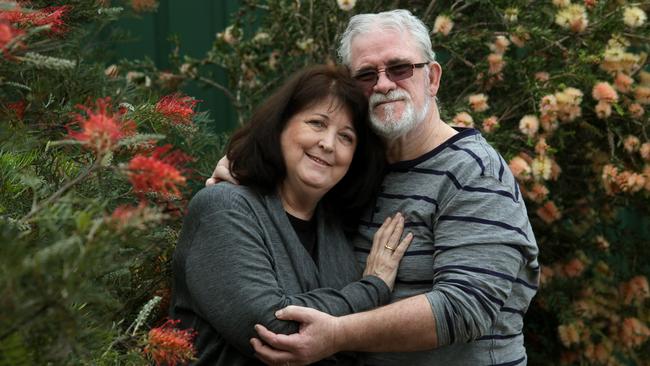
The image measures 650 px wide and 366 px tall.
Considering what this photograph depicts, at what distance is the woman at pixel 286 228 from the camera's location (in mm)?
1960

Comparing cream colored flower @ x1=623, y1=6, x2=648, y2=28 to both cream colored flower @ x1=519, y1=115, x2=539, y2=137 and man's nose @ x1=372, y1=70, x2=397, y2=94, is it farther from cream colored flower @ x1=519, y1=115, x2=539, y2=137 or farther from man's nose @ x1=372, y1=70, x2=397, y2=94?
man's nose @ x1=372, y1=70, x2=397, y2=94

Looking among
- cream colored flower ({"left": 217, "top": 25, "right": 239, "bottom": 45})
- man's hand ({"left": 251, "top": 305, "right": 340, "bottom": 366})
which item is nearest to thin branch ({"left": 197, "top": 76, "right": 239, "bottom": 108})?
cream colored flower ({"left": 217, "top": 25, "right": 239, "bottom": 45})

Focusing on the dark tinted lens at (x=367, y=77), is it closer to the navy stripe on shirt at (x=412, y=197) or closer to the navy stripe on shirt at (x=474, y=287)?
the navy stripe on shirt at (x=412, y=197)

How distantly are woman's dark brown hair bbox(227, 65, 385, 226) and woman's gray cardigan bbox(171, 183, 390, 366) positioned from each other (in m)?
0.08

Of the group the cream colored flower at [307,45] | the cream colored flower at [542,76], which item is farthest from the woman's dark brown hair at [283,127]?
the cream colored flower at [307,45]

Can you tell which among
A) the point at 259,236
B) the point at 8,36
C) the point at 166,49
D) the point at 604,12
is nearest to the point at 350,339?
the point at 259,236

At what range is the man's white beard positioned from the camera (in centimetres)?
233

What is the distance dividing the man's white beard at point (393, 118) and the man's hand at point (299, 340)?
651mm

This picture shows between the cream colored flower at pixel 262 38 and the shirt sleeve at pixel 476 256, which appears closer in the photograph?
the shirt sleeve at pixel 476 256

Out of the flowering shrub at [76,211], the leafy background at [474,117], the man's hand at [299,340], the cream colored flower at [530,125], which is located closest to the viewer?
the flowering shrub at [76,211]

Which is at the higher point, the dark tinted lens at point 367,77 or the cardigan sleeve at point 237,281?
the dark tinted lens at point 367,77

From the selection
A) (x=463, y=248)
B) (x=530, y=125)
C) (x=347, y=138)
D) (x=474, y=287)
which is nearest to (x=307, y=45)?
(x=530, y=125)

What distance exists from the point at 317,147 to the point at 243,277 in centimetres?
47

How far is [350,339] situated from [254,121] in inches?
28.7
